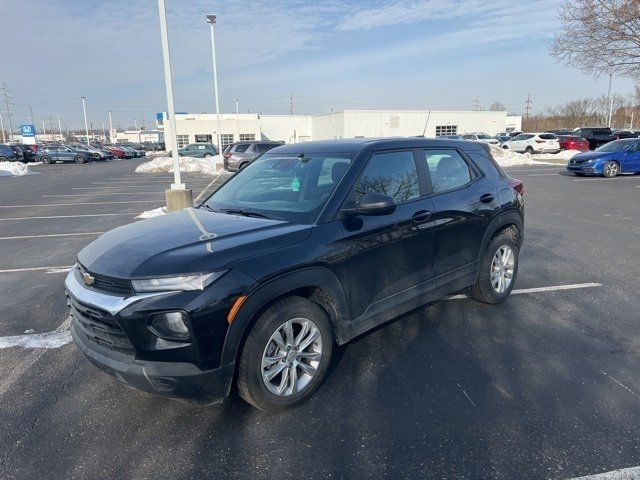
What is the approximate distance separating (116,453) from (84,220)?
30.5 feet

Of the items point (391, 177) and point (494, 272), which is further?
point (494, 272)

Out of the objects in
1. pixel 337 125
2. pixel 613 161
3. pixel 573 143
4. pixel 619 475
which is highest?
pixel 337 125

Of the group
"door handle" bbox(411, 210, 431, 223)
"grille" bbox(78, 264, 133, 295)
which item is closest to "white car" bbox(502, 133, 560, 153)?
"door handle" bbox(411, 210, 431, 223)

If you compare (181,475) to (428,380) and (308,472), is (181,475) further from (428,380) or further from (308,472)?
(428,380)

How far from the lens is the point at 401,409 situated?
3.10 meters

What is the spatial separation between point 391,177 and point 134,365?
243cm

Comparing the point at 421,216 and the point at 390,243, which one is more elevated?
the point at 421,216

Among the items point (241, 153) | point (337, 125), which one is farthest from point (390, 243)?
point (337, 125)

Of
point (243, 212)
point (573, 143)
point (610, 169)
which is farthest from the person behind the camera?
point (573, 143)

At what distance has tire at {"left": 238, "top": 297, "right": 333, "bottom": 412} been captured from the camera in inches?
112

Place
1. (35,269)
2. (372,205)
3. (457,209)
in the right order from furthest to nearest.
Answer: (35,269), (457,209), (372,205)

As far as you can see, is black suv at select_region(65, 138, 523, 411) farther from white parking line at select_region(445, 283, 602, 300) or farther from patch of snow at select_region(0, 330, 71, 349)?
patch of snow at select_region(0, 330, 71, 349)

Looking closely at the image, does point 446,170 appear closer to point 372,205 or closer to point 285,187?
point 372,205

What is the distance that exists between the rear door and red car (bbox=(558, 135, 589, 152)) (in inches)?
1344
